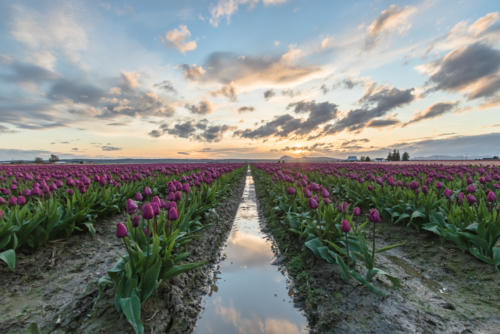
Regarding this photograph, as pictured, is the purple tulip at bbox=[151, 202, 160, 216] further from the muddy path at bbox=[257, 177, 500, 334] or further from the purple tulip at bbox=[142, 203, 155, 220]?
the muddy path at bbox=[257, 177, 500, 334]

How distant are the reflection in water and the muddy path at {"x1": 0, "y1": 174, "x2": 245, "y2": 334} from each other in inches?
9.3

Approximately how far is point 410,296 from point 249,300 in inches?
81.2

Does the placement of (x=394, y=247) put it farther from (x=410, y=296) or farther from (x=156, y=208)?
(x=156, y=208)

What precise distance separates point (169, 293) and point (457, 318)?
325 centimetres

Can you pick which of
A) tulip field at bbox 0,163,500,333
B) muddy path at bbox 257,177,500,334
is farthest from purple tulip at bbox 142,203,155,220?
muddy path at bbox 257,177,500,334

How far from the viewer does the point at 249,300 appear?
10.8 ft

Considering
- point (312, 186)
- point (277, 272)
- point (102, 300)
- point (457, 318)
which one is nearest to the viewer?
point (457, 318)

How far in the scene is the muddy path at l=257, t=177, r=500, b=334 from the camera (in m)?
2.45

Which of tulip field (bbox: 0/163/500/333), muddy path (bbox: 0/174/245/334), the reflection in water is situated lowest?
the reflection in water

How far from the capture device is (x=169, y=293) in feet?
9.51

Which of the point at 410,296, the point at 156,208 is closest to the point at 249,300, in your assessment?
the point at 156,208

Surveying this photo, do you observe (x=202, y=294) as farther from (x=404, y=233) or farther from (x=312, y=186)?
(x=404, y=233)

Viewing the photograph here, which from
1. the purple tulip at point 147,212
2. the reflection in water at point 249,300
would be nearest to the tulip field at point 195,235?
the purple tulip at point 147,212

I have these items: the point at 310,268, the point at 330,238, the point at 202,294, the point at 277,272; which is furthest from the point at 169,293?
the point at 330,238
